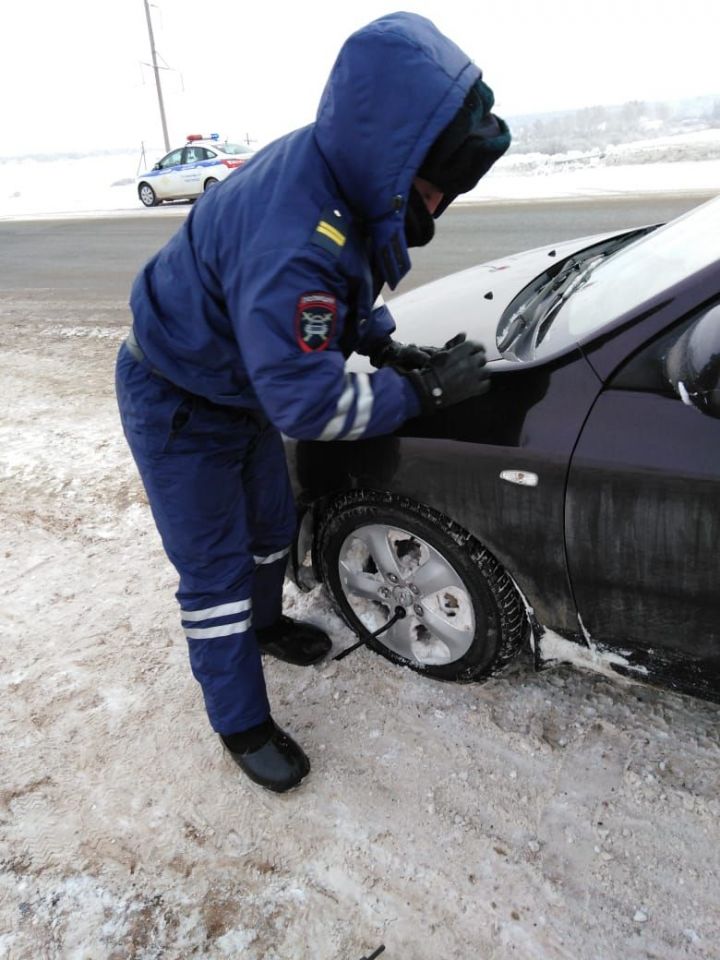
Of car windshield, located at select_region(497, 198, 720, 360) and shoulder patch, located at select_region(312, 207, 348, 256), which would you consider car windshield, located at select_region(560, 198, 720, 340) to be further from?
shoulder patch, located at select_region(312, 207, 348, 256)

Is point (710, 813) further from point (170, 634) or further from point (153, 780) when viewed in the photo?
point (170, 634)

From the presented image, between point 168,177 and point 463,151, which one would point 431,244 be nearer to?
point 463,151

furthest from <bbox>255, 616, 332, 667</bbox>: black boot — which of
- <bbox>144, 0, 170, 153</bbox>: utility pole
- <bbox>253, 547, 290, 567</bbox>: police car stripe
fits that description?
<bbox>144, 0, 170, 153</bbox>: utility pole

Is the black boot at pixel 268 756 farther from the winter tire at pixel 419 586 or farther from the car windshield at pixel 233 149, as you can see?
the car windshield at pixel 233 149

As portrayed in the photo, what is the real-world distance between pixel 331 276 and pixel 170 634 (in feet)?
5.58

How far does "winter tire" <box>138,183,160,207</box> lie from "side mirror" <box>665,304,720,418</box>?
18.8 meters

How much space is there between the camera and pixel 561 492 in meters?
1.87

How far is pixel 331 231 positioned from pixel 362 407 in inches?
15.2

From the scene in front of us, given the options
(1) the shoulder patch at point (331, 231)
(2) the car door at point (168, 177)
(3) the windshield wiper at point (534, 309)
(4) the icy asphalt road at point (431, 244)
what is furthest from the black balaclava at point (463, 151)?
(2) the car door at point (168, 177)

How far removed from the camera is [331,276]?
62.5 inches

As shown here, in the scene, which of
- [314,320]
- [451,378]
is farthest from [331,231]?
[451,378]

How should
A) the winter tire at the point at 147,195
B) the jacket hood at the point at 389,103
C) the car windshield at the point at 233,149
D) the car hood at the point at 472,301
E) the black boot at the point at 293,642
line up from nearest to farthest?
the jacket hood at the point at 389,103 < the car hood at the point at 472,301 < the black boot at the point at 293,642 < the car windshield at the point at 233,149 < the winter tire at the point at 147,195

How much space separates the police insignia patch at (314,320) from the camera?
1.54 metres

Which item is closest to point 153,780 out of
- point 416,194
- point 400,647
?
point 400,647
